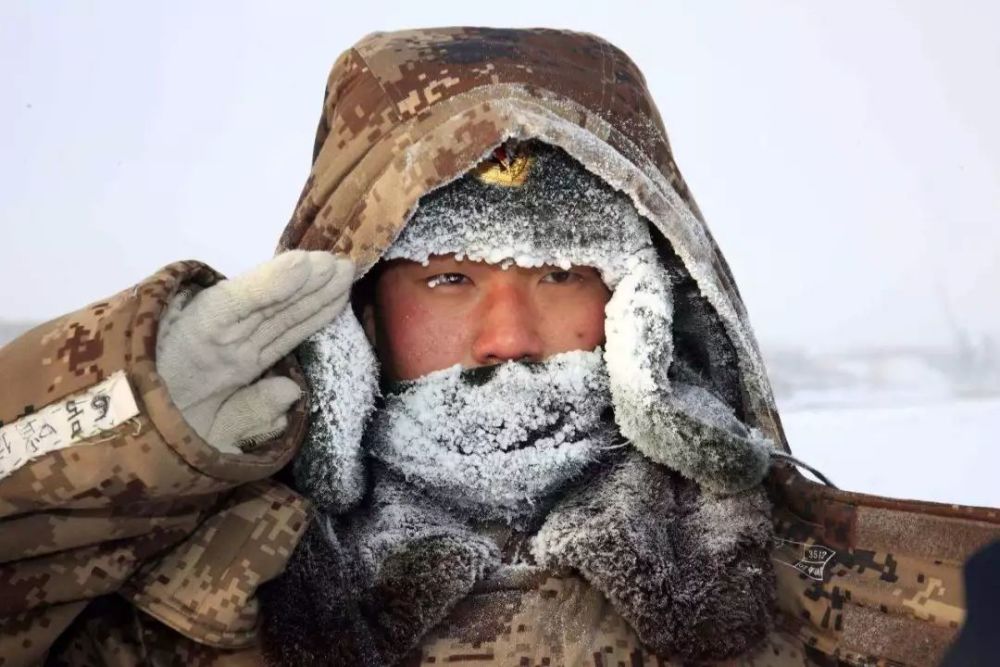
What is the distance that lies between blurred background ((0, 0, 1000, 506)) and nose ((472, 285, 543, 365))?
1.92m

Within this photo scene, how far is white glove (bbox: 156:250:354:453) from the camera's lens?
102 cm

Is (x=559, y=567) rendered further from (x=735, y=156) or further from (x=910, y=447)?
(x=735, y=156)

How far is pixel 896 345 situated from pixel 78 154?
2.80 meters

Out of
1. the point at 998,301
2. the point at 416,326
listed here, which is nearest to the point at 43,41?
the point at 416,326

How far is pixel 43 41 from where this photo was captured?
134 inches

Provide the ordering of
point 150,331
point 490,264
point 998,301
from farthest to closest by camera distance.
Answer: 1. point 998,301
2. point 490,264
3. point 150,331

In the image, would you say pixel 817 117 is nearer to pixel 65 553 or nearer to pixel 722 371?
pixel 722 371

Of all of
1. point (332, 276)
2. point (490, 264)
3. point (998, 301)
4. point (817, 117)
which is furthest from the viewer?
point (817, 117)

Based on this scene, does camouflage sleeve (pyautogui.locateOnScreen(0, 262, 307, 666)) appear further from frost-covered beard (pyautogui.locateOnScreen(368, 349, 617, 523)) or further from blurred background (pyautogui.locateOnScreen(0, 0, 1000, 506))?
blurred background (pyautogui.locateOnScreen(0, 0, 1000, 506))

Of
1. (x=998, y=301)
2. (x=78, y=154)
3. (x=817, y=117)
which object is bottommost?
(x=78, y=154)

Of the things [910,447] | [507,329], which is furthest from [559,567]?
[910,447]

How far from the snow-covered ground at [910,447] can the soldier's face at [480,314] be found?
4.46 feet

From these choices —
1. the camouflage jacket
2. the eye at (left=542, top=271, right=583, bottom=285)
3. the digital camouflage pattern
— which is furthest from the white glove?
the eye at (left=542, top=271, right=583, bottom=285)

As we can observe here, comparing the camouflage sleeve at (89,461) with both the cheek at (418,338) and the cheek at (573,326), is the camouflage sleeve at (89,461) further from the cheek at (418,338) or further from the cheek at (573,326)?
the cheek at (573,326)
